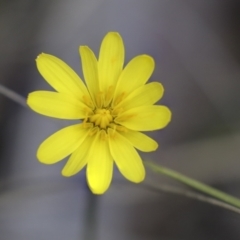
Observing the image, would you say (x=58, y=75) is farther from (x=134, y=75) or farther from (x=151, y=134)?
(x=151, y=134)

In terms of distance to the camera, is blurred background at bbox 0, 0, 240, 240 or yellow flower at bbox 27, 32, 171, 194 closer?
yellow flower at bbox 27, 32, 171, 194

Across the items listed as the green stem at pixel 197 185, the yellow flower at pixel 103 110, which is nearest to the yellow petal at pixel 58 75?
the yellow flower at pixel 103 110

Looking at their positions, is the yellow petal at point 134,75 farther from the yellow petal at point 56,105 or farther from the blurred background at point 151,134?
the blurred background at point 151,134

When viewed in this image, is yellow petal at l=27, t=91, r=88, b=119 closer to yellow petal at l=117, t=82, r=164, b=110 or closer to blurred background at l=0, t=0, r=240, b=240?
yellow petal at l=117, t=82, r=164, b=110

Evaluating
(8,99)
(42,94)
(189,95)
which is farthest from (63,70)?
(189,95)

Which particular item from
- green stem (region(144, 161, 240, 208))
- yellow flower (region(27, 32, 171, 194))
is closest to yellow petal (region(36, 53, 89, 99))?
yellow flower (region(27, 32, 171, 194))

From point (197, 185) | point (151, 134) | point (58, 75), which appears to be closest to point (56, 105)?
point (58, 75)

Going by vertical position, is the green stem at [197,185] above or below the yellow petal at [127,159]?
above
